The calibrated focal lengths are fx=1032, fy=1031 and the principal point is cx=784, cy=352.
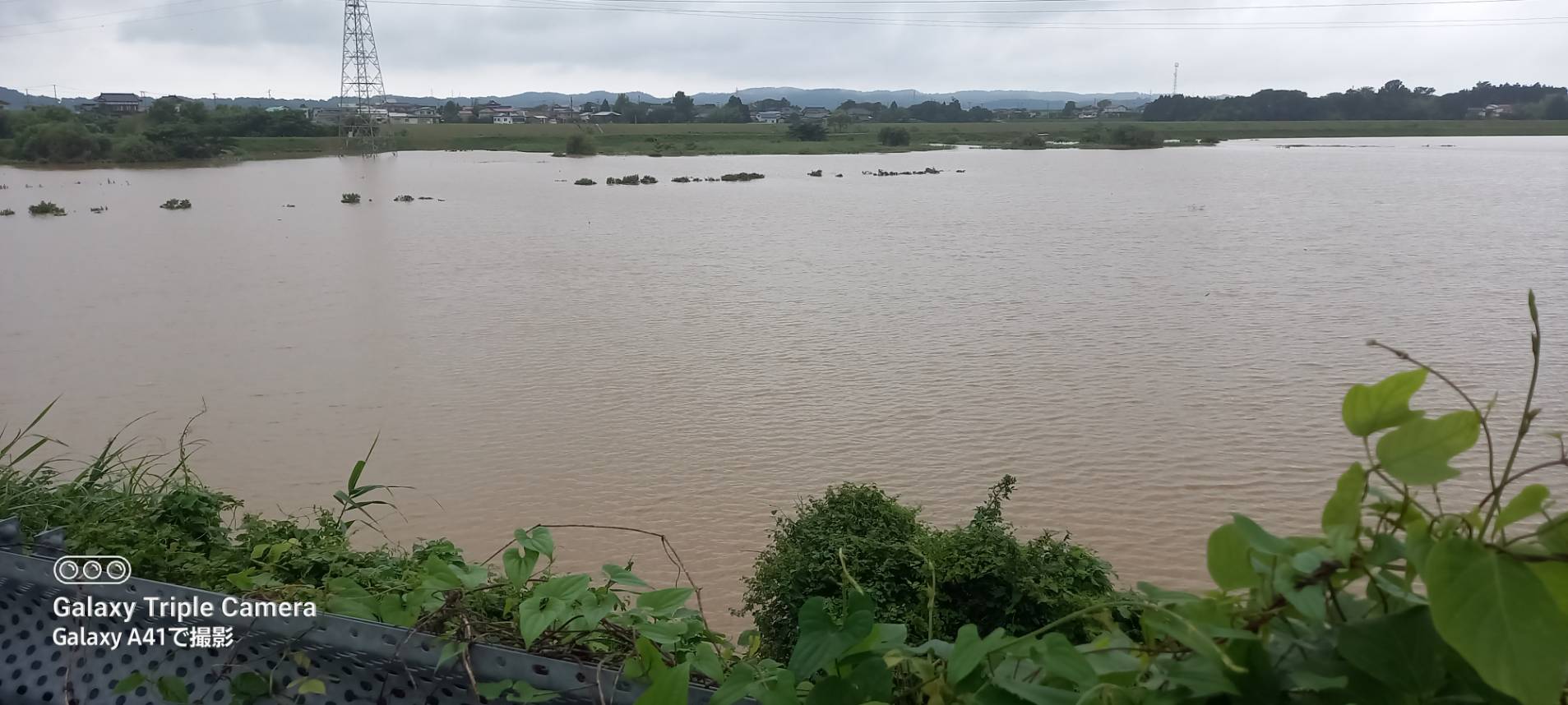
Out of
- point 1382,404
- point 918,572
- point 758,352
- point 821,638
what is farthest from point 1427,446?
point 758,352

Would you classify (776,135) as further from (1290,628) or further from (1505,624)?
→ (1505,624)

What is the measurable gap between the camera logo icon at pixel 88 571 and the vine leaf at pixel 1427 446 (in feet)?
4.10

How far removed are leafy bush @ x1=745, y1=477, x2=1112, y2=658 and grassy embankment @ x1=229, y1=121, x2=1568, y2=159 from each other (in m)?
43.3

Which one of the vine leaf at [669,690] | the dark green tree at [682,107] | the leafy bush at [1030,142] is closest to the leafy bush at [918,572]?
the vine leaf at [669,690]

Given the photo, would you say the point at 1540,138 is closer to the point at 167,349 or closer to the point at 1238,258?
the point at 1238,258

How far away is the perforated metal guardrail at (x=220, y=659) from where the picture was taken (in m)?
0.98

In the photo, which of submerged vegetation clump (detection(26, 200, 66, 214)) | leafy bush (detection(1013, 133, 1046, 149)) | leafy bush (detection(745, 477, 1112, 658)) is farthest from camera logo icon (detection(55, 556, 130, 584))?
leafy bush (detection(1013, 133, 1046, 149))

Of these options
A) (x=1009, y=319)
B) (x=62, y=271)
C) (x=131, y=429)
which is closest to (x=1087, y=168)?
(x=1009, y=319)

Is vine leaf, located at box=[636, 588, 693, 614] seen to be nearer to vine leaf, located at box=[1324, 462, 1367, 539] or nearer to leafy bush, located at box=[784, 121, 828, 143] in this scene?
vine leaf, located at box=[1324, 462, 1367, 539]

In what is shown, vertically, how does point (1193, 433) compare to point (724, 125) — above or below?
below

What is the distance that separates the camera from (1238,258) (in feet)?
51.5

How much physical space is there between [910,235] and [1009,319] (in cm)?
799

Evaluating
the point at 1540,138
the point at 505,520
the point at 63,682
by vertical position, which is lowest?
the point at 505,520

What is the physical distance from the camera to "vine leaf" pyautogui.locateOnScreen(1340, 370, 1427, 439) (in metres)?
0.67
